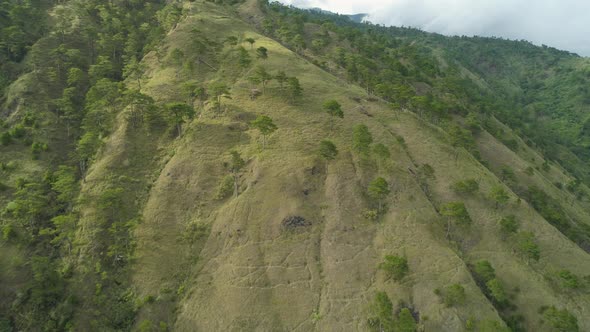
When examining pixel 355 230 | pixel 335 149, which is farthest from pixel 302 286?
pixel 335 149

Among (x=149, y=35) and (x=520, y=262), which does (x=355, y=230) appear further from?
(x=149, y=35)

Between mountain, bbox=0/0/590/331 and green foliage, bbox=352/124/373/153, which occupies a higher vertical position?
green foliage, bbox=352/124/373/153

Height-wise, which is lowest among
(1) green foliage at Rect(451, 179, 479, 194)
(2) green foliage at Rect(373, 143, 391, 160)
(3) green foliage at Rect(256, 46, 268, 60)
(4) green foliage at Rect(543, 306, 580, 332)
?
(4) green foliage at Rect(543, 306, 580, 332)

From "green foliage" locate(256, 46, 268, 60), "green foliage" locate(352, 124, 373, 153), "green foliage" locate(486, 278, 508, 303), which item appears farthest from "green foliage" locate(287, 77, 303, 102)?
"green foliage" locate(486, 278, 508, 303)

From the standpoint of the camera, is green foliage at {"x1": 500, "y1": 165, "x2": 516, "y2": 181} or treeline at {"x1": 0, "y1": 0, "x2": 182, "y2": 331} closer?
treeline at {"x1": 0, "y1": 0, "x2": 182, "y2": 331}

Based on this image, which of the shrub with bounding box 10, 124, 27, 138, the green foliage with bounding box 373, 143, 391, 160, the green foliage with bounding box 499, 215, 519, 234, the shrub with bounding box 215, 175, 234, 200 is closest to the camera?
the green foliage with bounding box 499, 215, 519, 234

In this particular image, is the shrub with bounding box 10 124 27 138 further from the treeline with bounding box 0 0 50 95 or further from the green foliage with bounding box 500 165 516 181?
the green foliage with bounding box 500 165 516 181
